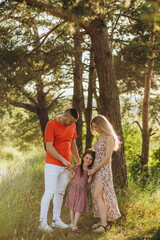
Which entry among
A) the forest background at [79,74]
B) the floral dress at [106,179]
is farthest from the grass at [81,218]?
the floral dress at [106,179]

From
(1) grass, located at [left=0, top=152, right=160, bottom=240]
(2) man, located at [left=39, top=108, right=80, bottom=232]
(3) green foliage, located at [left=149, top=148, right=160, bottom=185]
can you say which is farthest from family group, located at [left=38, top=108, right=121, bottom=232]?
(3) green foliage, located at [left=149, top=148, right=160, bottom=185]

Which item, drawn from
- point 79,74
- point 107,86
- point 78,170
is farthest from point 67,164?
point 79,74

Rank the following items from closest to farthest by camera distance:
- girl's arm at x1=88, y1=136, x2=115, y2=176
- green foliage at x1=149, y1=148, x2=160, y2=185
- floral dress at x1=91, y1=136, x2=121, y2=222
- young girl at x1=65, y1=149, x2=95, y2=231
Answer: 1. girl's arm at x1=88, y1=136, x2=115, y2=176
2. floral dress at x1=91, y1=136, x2=121, y2=222
3. young girl at x1=65, y1=149, x2=95, y2=231
4. green foliage at x1=149, y1=148, x2=160, y2=185

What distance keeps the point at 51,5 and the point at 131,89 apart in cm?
843

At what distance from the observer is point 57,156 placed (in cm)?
441

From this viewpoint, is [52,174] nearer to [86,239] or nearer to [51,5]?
[86,239]

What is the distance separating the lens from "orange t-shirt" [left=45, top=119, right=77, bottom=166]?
4445 millimetres

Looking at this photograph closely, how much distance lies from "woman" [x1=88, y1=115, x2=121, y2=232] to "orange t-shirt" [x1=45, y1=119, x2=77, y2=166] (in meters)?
0.42

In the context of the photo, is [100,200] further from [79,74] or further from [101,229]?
[79,74]

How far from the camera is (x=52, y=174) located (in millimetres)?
4473

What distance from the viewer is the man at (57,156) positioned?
173 inches

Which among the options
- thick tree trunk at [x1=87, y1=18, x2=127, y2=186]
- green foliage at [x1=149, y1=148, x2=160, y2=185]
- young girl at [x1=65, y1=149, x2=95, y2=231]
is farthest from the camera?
green foliage at [x1=149, y1=148, x2=160, y2=185]

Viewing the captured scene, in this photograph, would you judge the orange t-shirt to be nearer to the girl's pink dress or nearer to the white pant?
the white pant

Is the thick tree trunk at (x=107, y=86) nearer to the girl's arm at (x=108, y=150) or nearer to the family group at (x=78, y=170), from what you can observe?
the family group at (x=78, y=170)
